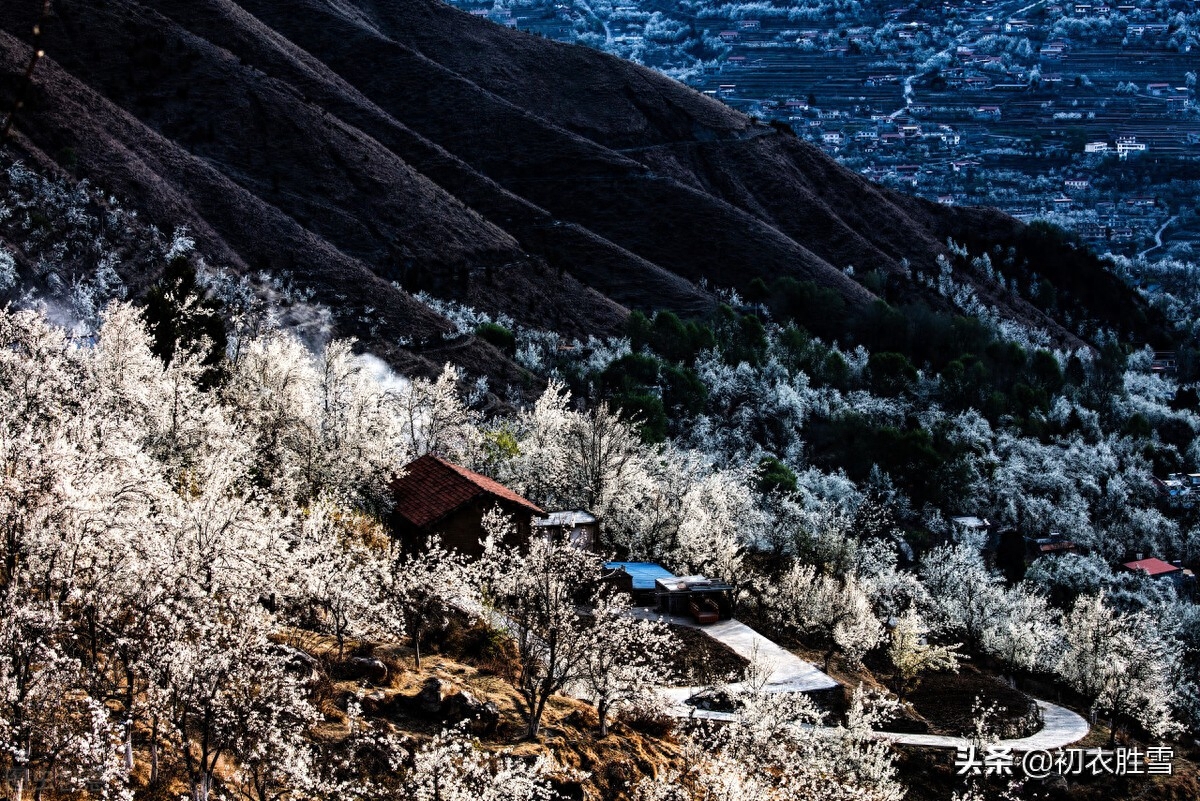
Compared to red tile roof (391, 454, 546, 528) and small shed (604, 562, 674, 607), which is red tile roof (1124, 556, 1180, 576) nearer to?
small shed (604, 562, 674, 607)

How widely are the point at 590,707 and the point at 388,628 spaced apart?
5196mm

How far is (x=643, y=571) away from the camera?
43.6m

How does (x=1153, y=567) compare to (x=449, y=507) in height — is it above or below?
below

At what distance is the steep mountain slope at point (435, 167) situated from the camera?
287 feet

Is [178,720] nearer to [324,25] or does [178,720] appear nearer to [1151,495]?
[1151,495]

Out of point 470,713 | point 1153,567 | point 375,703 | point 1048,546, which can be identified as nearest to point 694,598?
point 470,713

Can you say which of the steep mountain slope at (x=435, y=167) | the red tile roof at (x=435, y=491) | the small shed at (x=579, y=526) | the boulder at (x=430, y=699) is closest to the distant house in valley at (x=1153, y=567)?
the steep mountain slope at (x=435, y=167)

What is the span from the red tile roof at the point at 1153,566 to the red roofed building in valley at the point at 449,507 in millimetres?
61888

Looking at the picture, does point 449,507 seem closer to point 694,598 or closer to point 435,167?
point 694,598

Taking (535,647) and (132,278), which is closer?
(535,647)

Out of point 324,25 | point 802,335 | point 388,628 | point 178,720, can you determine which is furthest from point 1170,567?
point 324,25

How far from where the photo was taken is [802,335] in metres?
114

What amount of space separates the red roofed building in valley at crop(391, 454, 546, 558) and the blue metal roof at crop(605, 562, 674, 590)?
457cm

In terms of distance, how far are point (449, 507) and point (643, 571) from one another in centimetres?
929
